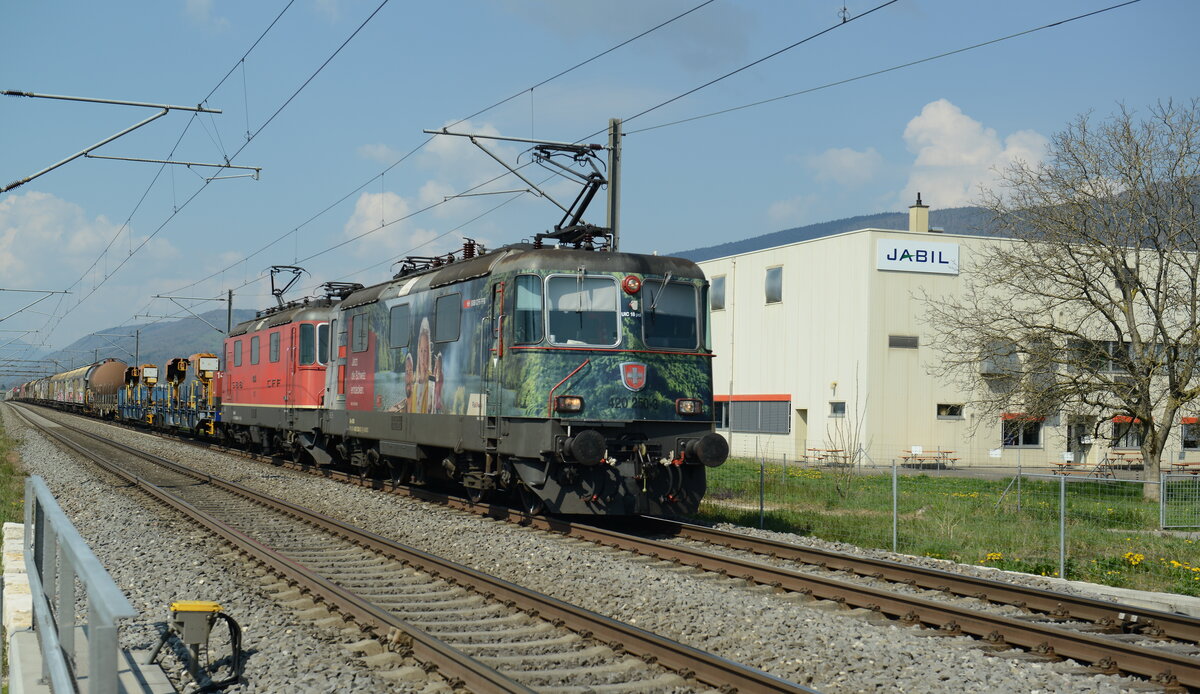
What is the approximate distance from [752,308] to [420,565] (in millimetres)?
30934

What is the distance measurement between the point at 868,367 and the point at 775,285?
5320mm

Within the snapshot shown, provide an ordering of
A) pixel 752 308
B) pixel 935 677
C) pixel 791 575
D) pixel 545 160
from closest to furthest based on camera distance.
A: pixel 935 677
pixel 791 575
pixel 545 160
pixel 752 308

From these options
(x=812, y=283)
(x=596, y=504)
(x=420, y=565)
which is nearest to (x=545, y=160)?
(x=596, y=504)

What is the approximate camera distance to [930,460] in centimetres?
3578

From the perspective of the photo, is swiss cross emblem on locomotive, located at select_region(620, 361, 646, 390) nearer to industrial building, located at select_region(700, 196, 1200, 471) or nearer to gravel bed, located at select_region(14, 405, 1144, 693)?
gravel bed, located at select_region(14, 405, 1144, 693)

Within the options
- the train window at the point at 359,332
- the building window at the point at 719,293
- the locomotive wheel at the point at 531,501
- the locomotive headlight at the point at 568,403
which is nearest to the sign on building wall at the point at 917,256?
the building window at the point at 719,293

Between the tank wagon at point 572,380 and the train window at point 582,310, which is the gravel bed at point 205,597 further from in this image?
the train window at point 582,310

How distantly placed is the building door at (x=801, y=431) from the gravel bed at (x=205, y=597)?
25.1m

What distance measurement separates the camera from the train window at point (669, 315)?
13.2 meters

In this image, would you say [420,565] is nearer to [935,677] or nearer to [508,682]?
[508,682]

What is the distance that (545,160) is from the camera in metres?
18.4

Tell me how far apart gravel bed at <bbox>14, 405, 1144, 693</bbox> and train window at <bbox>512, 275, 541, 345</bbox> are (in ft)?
7.94

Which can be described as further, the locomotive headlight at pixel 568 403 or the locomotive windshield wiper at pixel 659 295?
the locomotive windshield wiper at pixel 659 295

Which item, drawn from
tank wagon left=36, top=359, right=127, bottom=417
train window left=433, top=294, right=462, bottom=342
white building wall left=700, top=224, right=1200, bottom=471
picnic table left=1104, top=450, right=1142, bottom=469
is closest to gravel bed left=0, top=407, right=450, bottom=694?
train window left=433, top=294, right=462, bottom=342
